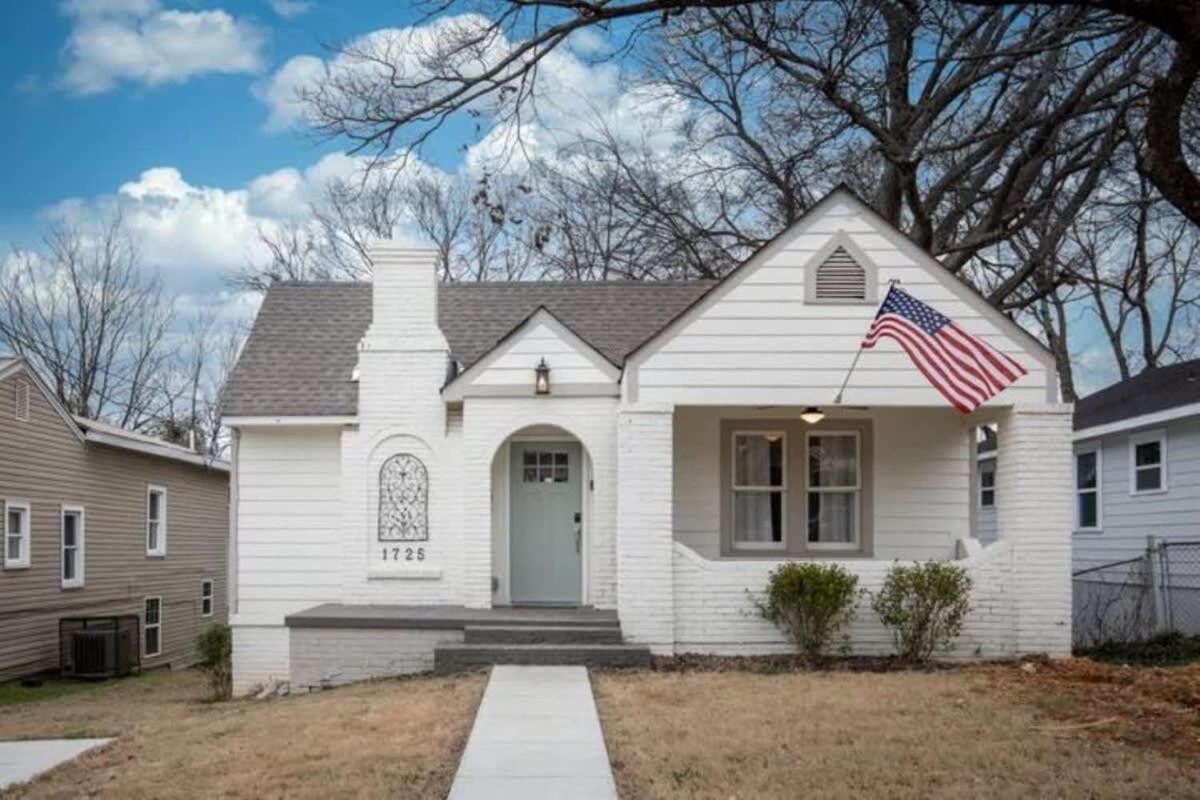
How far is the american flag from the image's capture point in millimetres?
11453

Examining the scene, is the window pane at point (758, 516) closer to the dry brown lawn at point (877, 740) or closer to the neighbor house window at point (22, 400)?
the dry brown lawn at point (877, 740)

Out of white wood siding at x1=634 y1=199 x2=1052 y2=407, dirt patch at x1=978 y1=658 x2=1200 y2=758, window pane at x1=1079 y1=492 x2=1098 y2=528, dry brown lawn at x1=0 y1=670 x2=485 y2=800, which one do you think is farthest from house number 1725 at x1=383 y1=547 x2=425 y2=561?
window pane at x1=1079 y1=492 x2=1098 y2=528

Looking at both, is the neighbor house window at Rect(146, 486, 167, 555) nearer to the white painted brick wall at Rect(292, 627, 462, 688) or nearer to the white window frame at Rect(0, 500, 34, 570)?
the white window frame at Rect(0, 500, 34, 570)

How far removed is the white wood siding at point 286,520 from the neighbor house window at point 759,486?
16.1ft

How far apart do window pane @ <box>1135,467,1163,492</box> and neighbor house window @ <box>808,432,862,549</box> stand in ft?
21.4

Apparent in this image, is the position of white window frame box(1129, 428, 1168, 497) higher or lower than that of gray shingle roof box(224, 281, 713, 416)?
lower

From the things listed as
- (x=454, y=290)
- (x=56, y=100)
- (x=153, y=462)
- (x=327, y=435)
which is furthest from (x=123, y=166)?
(x=327, y=435)

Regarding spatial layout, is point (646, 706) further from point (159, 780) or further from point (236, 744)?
point (159, 780)

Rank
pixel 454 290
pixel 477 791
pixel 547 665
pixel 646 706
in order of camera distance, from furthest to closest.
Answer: pixel 454 290 < pixel 547 665 < pixel 646 706 < pixel 477 791

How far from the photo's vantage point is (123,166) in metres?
21.8

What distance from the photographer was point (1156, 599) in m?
16.4

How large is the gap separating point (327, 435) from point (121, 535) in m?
Result: 9.88

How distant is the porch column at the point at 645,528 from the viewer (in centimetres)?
1198

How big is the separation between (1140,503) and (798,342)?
9101 mm
